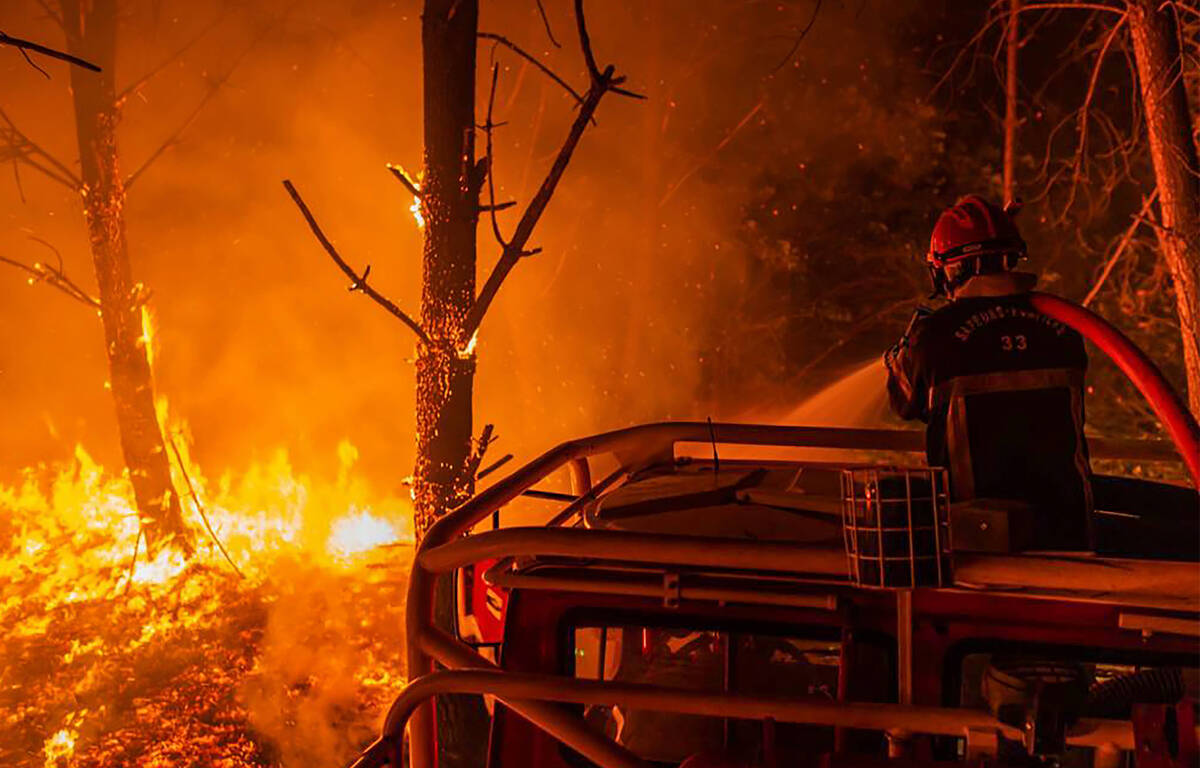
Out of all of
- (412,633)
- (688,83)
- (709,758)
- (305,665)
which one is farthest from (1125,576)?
(688,83)

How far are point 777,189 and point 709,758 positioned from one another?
13.1 m

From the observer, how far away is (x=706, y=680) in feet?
10.4

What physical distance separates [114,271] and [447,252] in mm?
5973

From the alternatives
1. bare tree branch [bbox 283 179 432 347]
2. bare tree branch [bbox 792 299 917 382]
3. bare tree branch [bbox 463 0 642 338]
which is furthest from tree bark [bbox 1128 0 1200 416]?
bare tree branch [bbox 792 299 917 382]

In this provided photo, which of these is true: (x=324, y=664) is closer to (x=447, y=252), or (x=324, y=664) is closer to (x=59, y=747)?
(x=59, y=747)

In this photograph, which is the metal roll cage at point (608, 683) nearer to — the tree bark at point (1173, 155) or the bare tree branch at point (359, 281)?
the bare tree branch at point (359, 281)

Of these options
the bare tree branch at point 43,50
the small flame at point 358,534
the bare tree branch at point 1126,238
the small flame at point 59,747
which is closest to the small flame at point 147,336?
the small flame at point 358,534

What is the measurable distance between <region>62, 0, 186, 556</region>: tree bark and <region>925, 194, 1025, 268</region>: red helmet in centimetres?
903

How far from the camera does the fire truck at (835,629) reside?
212cm

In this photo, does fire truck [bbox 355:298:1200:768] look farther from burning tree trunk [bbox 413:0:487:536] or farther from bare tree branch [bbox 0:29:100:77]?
burning tree trunk [bbox 413:0:487:536]

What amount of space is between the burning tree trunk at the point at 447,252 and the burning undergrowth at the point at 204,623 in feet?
9.62

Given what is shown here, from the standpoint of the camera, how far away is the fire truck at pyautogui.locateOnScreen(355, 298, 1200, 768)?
2125 millimetres

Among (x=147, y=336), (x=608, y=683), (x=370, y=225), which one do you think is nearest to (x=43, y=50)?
(x=608, y=683)

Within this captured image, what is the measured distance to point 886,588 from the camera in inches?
83.6
